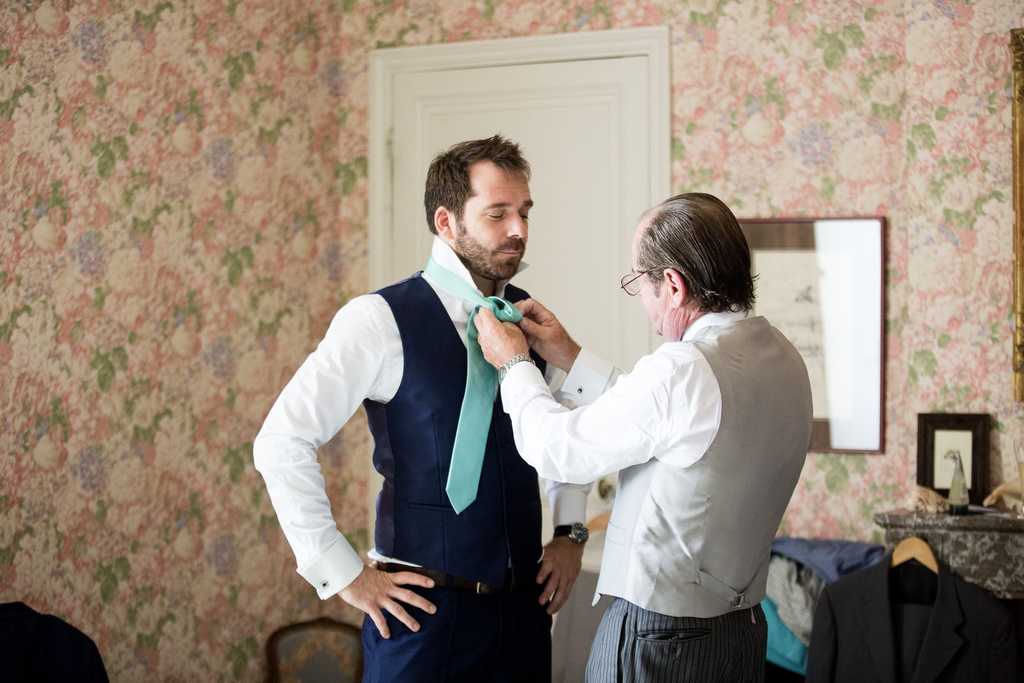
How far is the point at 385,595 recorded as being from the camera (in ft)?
4.78

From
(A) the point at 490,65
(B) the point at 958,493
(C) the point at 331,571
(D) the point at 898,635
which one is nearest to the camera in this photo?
(C) the point at 331,571

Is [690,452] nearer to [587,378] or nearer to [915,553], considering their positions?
[587,378]

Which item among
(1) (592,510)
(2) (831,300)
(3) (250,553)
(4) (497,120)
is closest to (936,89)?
(2) (831,300)

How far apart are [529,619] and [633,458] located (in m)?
0.47

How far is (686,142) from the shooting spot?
9.80ft

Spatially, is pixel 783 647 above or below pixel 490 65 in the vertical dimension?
below

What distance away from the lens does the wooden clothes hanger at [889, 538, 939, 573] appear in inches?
93.4

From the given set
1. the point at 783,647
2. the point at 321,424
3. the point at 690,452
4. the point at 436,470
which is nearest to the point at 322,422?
the point at 321,424

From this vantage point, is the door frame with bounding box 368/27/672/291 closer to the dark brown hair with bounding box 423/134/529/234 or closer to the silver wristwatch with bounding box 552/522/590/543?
the dark brown hair with bounding box 423/134/529/234

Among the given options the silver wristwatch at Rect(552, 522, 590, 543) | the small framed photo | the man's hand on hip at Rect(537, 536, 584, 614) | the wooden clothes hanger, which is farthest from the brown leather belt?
the small framed photo

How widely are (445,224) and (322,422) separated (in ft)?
1.59

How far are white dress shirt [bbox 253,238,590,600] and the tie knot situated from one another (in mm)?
190

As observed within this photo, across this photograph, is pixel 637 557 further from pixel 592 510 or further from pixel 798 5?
pixel 798 5

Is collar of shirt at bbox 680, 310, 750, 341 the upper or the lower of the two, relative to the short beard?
lower
